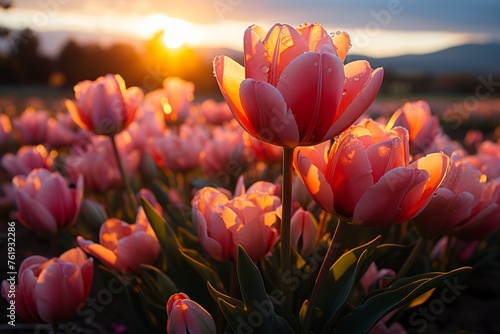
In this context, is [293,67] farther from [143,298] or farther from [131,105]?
[131,105]

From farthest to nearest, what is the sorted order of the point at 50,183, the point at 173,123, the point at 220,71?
the point at 173,123
the point at 50,183
the point at 220,71

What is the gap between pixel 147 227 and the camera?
166cm

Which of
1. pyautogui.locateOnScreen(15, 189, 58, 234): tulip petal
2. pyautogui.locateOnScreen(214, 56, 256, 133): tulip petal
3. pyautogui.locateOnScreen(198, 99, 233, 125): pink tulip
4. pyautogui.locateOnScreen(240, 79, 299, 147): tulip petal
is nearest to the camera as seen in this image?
pyautogui.locateOnScreen(240, 79, 299, 147): tulip petal

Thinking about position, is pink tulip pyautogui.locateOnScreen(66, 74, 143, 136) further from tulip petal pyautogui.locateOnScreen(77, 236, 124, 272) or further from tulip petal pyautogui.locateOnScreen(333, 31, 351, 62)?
tulip petal pyautogui.locateOnScreen(333, 31, 351, 62)

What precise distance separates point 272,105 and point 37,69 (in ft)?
114

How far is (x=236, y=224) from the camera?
53.9 inches

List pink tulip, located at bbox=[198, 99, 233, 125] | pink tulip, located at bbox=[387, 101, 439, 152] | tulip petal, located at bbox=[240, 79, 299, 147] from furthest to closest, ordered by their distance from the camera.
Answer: pink tulip, located at bbox=[198, 99, 233, 125], pink tulip, located at bbox=[387, 101, 439, 152], tulip petal, located at bbox=[240, 79, 299, 147]

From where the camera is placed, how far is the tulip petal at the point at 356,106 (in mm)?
1122

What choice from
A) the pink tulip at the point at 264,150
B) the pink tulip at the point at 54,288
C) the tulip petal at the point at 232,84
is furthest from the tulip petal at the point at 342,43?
the pink tulip at the point at 264,150

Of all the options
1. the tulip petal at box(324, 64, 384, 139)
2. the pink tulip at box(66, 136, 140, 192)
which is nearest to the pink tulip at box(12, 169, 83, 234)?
the pink tulip at box(66, 136, 140, 192)

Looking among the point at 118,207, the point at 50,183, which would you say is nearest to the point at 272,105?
the point at 50,183

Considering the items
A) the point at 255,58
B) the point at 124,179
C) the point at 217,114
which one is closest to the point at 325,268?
the point at 255,58

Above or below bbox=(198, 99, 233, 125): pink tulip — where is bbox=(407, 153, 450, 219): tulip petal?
above

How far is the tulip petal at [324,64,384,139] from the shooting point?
1122 mm
